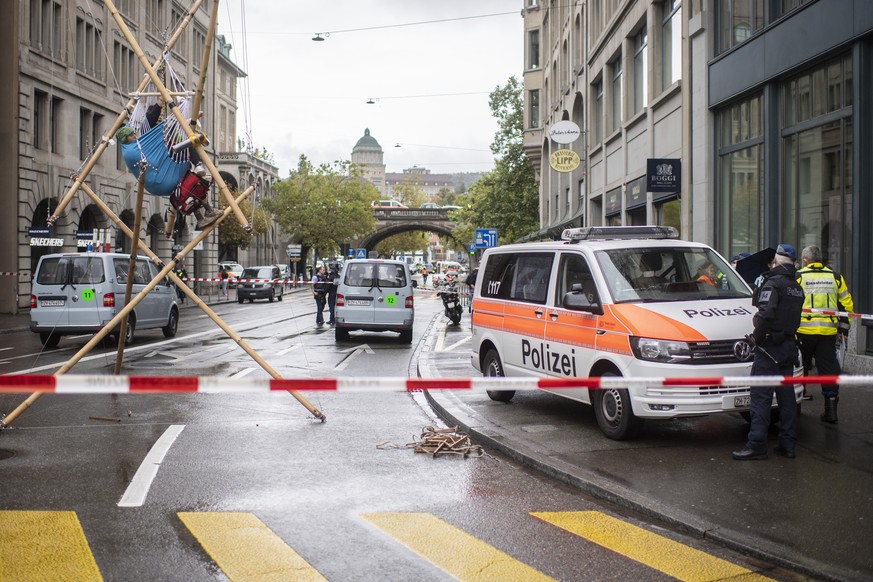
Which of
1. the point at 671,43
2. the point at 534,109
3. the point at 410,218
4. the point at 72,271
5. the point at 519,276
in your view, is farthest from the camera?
the point at 410,218

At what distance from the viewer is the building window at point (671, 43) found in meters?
20.5

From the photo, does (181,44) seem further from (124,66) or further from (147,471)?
(147,471)

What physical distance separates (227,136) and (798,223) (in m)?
73.3

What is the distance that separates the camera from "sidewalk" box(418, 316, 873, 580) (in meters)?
5.23

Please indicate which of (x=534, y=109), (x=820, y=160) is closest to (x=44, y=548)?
(x=820, y=160)

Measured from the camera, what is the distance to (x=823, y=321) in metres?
9.10

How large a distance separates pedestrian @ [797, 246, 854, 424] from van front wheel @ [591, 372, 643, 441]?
2321mm

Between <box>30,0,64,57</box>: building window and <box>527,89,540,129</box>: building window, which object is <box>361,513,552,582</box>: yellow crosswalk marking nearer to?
<box>30,0,64,57</box>: building window

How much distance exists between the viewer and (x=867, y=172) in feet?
39.8

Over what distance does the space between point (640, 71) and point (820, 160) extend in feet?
39.7

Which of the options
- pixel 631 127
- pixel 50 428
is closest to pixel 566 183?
pixel 631 127

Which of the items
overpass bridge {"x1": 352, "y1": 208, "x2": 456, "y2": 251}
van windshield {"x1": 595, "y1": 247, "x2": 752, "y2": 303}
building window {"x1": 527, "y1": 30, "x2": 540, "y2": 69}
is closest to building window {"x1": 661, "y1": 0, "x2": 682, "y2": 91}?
van windshield {"x1": 595, "y1": 247, "x2": 752, "y2": 303}

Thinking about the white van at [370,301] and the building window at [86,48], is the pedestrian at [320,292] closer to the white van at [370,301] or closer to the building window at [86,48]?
the white van at [370,301]

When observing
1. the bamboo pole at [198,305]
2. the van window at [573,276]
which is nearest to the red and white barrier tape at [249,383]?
the van window at [573,276]
